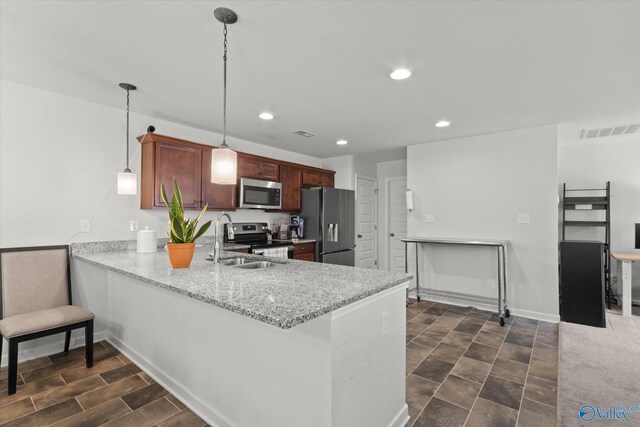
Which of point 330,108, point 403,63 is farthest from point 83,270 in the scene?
point 403,63

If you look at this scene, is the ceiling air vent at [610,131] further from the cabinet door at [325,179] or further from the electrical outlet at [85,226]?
the electrical outlet at [85,226]

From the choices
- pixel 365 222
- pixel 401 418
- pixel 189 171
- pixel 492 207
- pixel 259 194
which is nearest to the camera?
pixel 401 418

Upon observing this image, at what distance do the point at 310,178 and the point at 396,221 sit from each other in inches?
74.1

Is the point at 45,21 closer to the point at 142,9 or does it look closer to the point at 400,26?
the point at 142,9

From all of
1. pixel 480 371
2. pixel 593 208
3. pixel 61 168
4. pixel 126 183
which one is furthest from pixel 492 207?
pixel 61 168

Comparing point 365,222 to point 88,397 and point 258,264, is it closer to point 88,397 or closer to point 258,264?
point 258,264

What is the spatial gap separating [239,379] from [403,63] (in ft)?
7.46

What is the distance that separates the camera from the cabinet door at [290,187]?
4688 mm

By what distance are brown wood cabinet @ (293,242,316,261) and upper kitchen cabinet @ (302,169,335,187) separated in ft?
3.36

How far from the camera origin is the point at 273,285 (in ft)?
5.12

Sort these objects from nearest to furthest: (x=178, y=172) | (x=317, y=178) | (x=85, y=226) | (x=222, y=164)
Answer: (x=222, y=164) → (x=85, y=226) → (x=178, y=172) → (x=317, y=178)

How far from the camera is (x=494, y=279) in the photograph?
4066 millimetres

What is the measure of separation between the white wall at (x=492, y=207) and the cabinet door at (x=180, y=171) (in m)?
3.01

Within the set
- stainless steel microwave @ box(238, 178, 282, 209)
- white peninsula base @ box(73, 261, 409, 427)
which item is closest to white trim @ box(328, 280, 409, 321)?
white peninsula base @ box(73, 261, 409, 427)
